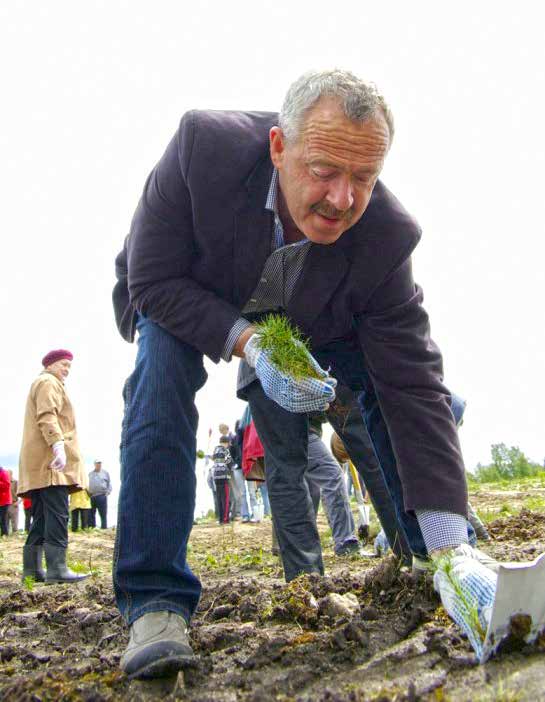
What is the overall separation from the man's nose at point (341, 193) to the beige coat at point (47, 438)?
432cm

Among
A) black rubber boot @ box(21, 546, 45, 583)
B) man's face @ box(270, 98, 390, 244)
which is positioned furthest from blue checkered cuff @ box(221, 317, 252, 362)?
black rubber boot @ box(21, 546, 45, 583)

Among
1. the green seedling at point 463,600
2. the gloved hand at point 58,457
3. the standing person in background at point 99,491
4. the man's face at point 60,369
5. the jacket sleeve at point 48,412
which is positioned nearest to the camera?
the green seedling at point 463,600

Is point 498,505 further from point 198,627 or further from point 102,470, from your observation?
point 102,470

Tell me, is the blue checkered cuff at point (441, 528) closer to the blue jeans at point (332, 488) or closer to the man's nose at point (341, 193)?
the man's nose at point (341, 193)

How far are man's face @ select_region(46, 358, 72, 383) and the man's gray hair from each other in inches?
178

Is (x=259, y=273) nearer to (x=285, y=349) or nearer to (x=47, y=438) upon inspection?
(x=285, y=349)

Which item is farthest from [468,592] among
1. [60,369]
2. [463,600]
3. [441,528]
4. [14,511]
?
[14,511]

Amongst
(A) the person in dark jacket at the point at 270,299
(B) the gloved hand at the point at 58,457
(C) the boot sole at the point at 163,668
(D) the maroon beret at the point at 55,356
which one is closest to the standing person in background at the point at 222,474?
(D) the maroon beret at the point at 55,356

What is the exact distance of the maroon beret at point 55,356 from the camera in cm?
645

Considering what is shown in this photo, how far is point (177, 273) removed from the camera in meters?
2.67

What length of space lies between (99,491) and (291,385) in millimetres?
13645

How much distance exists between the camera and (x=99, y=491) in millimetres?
15414

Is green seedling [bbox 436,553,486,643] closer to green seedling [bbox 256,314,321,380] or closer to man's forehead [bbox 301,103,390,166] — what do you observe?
green seedling [bbox 256,314,321,380]

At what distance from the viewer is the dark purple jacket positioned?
255 centimetres
